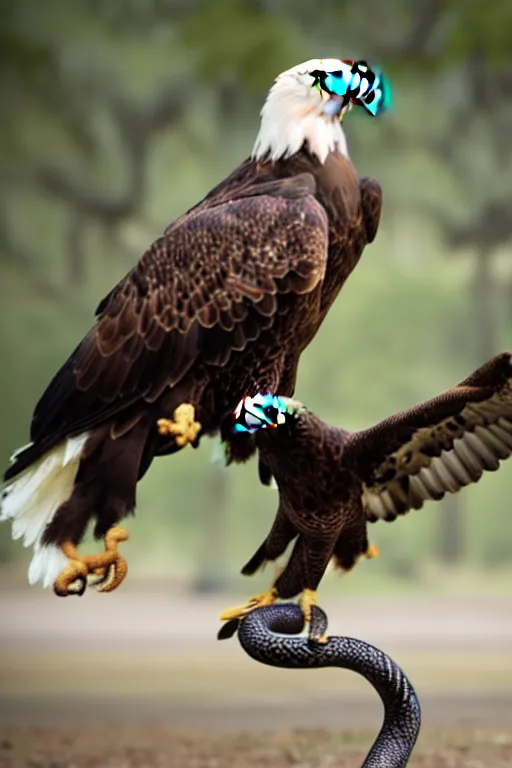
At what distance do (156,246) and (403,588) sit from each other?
8.64 ft

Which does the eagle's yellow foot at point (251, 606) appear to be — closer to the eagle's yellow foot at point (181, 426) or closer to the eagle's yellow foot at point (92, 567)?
the eagle's yellow foot at point (92, 567)

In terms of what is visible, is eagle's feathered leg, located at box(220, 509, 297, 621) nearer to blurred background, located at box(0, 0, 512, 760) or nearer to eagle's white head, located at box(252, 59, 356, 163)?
eagle's white head, located at box(252, 59, 356, 163)

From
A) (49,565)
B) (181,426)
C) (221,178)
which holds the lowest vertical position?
(49,565)

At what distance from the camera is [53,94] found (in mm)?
4590

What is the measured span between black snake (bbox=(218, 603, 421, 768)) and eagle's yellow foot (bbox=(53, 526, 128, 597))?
30cm

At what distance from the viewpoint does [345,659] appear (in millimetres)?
2305

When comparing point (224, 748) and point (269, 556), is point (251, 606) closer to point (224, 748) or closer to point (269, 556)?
point (269, 556)

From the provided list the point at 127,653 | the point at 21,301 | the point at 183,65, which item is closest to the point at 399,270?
the point at 183,65

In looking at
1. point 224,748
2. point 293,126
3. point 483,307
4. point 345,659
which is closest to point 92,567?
point 345,659

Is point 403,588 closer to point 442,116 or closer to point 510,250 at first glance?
point 510,250

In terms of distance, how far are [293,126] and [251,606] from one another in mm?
1073

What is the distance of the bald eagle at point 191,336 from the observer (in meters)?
2.28

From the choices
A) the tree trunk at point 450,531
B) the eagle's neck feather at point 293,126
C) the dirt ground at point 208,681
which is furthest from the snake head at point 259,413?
the tree trunk at point 450,531

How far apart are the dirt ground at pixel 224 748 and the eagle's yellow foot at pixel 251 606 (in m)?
1.16
